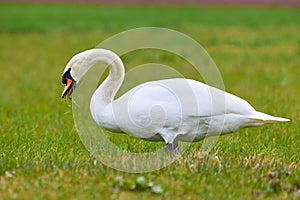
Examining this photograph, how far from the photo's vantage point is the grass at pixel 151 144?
14.8 feet

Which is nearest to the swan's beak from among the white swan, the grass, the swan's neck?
the white swan

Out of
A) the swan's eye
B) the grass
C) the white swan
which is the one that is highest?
the swan's eye

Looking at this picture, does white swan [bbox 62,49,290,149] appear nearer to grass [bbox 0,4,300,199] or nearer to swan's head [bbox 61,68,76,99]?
swan's head [bbox 61,68,76,99]

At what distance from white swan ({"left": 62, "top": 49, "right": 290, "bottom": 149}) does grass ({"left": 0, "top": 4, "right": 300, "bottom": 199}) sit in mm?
257

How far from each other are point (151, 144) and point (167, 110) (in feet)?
4.26

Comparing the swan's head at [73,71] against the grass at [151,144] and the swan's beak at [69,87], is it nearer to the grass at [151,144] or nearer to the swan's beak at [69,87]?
the swan's beak at [69,87]

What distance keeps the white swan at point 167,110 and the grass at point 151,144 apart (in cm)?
26

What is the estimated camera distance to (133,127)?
526cm

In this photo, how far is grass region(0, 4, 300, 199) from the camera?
452 cm

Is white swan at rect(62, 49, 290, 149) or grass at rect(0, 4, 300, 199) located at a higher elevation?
white swan at rect(62, 49, 290, 149)

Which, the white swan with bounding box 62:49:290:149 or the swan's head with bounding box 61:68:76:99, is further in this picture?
the swan's head with bounding box 61:68:76:99

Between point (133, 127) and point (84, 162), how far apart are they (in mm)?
477

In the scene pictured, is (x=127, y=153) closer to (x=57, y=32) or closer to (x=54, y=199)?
(x=54, y=199)

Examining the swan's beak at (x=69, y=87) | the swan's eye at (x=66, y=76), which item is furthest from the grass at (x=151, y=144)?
the swan's eye at (x=66, y=76)
